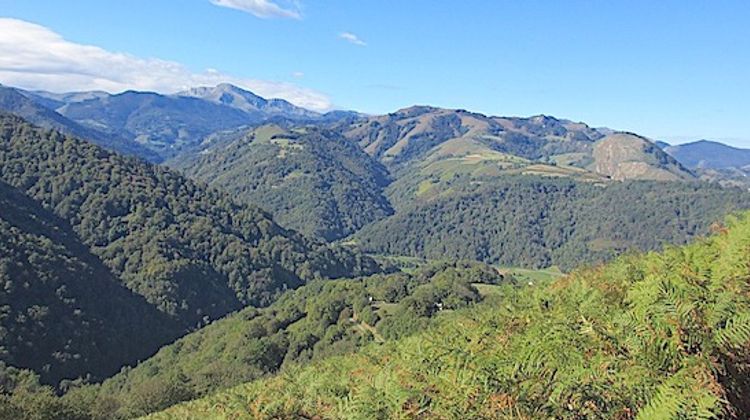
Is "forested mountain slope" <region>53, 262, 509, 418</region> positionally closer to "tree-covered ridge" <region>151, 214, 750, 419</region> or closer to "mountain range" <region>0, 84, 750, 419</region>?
"mountain range" <region>0, 84, 750, 419</region>

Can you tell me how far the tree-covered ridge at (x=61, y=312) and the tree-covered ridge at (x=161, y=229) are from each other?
23.2ft

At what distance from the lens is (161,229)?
119250mm

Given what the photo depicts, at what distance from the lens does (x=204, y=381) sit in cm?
5100

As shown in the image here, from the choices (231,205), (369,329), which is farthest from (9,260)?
(231,205)

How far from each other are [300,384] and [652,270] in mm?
7587

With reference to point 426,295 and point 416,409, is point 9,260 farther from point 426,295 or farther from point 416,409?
point 416,409

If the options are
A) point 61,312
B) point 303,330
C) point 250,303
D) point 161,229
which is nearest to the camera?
point 303,330

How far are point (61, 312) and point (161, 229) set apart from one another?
44.6 m

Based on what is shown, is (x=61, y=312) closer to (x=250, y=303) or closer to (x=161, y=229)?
(x=250, y=303)

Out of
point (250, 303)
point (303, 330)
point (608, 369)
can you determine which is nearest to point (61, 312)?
point (303, 330)

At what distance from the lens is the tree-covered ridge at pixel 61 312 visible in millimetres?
68688

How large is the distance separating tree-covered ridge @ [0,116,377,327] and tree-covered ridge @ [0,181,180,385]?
7078 millimetres

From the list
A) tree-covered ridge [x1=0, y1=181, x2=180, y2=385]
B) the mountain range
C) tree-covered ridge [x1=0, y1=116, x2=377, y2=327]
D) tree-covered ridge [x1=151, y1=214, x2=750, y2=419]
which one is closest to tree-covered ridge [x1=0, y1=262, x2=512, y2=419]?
the mountain range

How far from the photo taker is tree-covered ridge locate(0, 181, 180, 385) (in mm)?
68688
